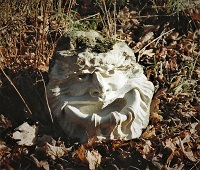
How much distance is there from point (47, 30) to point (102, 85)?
4.50ft

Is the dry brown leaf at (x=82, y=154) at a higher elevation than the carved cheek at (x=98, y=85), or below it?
below

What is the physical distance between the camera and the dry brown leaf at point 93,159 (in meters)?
3.66

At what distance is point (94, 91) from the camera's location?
146 inches

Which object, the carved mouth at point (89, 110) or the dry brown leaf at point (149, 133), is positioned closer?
the carved mouth at point (89, 110)

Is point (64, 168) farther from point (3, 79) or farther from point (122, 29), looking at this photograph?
point (122, 29)

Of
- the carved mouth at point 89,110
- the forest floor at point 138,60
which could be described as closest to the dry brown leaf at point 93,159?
the forest floor at point 138,60

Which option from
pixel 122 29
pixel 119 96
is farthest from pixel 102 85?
pixel 122 29

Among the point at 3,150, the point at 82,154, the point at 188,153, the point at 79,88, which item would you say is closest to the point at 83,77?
the point at 79,88

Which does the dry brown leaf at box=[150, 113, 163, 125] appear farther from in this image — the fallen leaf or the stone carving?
the fallen leaf

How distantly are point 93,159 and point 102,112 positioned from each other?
1.17ft

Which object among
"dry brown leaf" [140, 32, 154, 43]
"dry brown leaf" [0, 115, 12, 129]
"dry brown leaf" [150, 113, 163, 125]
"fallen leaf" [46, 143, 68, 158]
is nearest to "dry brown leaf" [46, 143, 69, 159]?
"fallen leaf" [46, 143, 68, 158]

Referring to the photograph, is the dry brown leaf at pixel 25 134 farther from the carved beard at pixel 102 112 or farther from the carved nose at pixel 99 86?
the carved nose at pixel 99 86

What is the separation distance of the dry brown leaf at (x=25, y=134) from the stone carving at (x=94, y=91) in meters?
0.21

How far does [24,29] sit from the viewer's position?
16.0 feet
